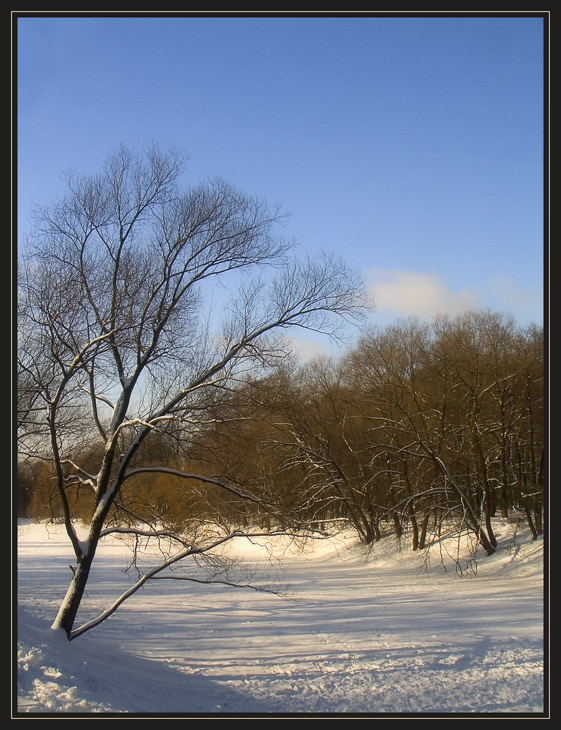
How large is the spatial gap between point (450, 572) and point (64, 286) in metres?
17.5

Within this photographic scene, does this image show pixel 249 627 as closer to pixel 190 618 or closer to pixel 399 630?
pixel 190 618

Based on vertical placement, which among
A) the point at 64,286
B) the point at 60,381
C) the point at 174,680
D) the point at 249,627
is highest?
the point at 64,286

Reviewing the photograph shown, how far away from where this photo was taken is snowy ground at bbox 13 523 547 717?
8.08m

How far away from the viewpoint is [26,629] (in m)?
8.72

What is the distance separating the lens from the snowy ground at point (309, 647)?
26.5 feet

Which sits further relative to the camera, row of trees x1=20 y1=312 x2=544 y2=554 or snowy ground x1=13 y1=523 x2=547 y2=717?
row of trees x1=20 y1=312 x2=544 y2=554

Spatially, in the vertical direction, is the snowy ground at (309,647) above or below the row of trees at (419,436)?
below

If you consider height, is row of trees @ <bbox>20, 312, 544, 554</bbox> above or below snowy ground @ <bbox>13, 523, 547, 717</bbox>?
above

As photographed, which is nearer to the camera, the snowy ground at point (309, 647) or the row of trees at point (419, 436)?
the snowy ground at point (309, 647)

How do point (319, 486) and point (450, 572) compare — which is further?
point (319, 486)

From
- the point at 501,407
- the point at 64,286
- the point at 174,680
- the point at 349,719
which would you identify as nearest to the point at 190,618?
the point at 174,680

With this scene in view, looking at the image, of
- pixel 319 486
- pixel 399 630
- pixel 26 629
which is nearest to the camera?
pixel 26 629

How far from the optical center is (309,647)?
484 inches

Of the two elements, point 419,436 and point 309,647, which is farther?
point 419,436
